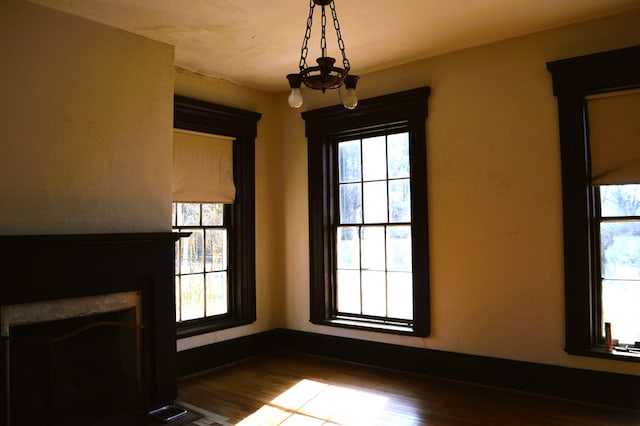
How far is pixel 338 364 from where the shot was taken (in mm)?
4629

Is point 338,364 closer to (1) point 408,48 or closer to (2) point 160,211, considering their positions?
(2) point 160,211

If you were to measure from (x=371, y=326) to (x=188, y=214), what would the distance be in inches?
82.0

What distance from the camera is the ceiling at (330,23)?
3232 mm

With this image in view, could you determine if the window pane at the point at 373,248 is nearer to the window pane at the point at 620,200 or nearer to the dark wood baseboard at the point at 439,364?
the dark wood baseboard at the point at 439,364

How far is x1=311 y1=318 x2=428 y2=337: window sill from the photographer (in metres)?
4.29

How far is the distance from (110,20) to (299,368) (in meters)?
3.42

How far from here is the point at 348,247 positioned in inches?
190

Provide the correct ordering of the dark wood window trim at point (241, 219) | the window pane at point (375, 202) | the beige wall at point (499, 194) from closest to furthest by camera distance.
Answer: the beige wall at point (499, 194) < the window pane at point (375, 202) < the dark wood window trim at point (241, 219)

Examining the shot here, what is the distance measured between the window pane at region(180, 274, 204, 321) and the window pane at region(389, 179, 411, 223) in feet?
6.52

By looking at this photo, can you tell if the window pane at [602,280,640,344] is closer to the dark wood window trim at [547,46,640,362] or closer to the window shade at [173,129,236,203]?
the dark wood window trim at [547,46,640,362]

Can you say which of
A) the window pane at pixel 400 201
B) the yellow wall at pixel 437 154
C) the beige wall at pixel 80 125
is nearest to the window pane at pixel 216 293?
the yellow wall at pixel 437 154

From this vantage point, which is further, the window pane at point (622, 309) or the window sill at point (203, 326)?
the window sill at point (203, 326)

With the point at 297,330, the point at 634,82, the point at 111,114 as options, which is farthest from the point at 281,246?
the point at 634,82

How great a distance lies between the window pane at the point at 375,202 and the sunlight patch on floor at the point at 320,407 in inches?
64.3
